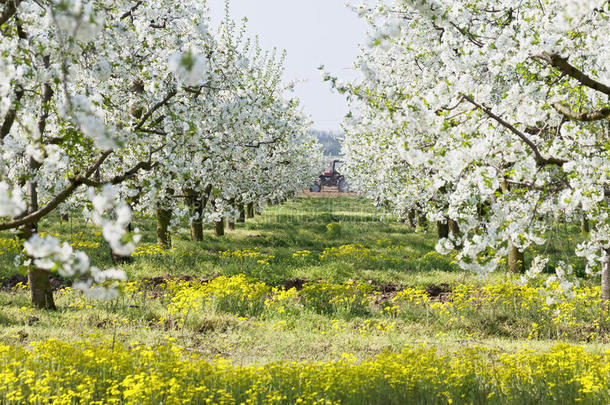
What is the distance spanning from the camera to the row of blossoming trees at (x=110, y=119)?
2.78 m

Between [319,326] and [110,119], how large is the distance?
17.3 ft

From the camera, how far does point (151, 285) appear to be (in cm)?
1045

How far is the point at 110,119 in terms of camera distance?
795cm

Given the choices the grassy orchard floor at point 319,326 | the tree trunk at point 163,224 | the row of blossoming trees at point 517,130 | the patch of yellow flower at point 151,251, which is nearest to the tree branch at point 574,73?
the row of blossoming trees at point 517,130

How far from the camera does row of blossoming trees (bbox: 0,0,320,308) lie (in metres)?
2.78

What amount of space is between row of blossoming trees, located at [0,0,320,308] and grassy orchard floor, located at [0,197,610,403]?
127 cm

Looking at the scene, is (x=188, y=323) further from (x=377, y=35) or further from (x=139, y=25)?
(x=139, y=25)

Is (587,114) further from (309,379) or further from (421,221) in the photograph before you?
(421,221)

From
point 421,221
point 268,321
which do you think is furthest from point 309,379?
point 421,221

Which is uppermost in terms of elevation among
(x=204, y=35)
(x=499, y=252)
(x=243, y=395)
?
(x=204, y=35)

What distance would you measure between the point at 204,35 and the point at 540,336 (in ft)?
29.6

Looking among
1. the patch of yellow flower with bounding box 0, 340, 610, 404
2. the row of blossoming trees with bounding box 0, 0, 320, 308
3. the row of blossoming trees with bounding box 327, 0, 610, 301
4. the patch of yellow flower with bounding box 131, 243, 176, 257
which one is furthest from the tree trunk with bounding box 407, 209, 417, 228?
the patch of yellow flower with bounding box 0, 340, 610, 404

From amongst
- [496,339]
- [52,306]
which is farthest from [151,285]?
[496,339]

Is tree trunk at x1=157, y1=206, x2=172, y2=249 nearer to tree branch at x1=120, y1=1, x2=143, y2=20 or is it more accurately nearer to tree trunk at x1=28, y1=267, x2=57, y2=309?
tree trunk at x1=28, y1=267, x2=57, y2=309
